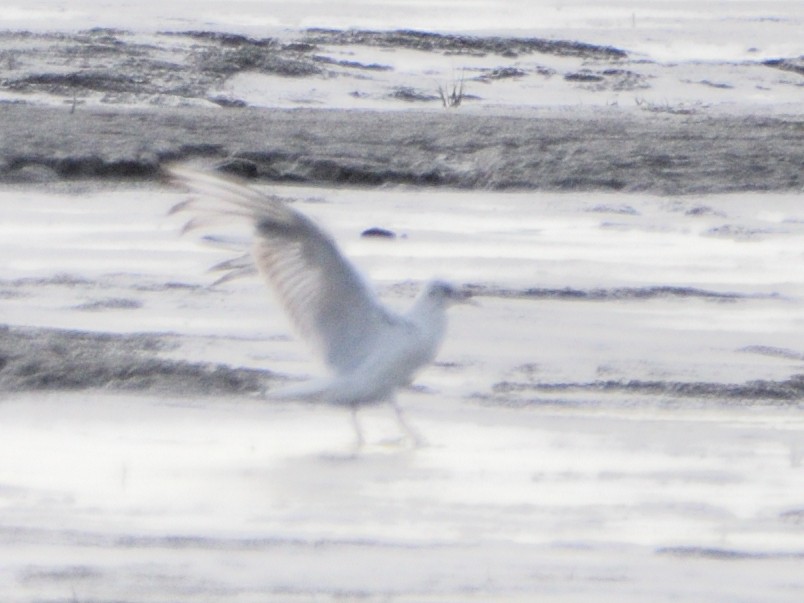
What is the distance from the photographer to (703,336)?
6.05 metres

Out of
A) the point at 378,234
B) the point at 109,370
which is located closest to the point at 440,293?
the point at 109,370

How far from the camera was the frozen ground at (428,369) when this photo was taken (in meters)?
3.94

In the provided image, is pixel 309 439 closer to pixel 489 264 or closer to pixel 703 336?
pixel 703 336

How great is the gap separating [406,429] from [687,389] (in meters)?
0.91

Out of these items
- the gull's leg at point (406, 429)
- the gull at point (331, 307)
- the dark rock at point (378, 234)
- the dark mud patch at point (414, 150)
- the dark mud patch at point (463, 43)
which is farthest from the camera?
the dark mud patch at point (463, 43)

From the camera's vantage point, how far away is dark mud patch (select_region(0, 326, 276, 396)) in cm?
539

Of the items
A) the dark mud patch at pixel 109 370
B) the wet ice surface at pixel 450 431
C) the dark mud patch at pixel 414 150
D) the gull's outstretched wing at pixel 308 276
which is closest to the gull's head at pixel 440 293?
the gull's outstretched wing at pixel 308 276

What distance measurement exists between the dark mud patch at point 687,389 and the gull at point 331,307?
41 centimetres

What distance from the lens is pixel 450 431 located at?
5055mm

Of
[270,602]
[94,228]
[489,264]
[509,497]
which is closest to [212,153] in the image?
[94,228]

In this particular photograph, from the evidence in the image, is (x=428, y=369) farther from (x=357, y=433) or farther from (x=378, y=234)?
(x=378, y=234)

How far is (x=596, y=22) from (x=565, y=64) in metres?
2.10

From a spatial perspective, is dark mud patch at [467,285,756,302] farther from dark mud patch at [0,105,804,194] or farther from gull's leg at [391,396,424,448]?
dark mud patch at [0,105,804,194]

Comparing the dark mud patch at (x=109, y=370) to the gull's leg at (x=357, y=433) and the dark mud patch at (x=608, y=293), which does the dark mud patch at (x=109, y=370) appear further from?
the dark mud patch at (x=608, y=293)
